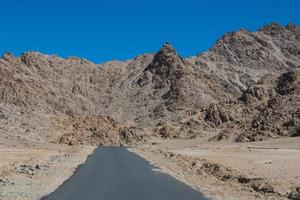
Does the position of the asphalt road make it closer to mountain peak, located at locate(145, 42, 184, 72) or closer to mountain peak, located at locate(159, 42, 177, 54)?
mountain peak, located at locate(145, 42, 184, 72)

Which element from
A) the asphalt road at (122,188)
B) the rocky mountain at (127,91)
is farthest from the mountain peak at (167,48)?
the asphalt road at (122,188)

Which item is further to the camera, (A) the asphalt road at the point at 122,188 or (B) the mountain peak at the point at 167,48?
(B) the mountain peak at the point at 167,48

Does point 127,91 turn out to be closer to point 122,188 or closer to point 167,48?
point 167,48

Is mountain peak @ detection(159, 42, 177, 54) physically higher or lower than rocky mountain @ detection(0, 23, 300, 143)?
higher

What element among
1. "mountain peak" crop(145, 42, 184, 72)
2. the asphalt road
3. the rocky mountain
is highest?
"mountain peak" crop(145, 42, 184, 72)

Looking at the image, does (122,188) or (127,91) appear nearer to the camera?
(122,188)

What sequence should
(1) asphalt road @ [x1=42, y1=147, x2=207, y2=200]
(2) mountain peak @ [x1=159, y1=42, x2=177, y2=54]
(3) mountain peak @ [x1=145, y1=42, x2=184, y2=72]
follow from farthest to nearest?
1. (2) mountain peak @ [x1=159, y1=42, x2=177, y2=54]
2. (3) mountain peak @ [x1=145, y1=42, x2=184, y2=72]
3. (1) asphalt road @ [x1=42, y1=147, x2=207, y2=200]

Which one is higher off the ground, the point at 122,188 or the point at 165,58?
the point at 165,58

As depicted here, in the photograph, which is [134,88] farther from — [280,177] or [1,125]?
[280,177]

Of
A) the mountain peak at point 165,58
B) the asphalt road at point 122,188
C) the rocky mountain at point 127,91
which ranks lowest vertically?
the asphalt road at point 122,188

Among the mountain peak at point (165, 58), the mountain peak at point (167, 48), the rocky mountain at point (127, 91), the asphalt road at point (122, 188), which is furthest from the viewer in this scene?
the mountain peak at point (167, 48)

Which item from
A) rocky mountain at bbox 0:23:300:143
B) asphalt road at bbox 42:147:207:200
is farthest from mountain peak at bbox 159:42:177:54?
asphalt road at bbox 42:147:207:200

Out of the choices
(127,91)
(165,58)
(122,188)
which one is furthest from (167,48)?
(122,188)

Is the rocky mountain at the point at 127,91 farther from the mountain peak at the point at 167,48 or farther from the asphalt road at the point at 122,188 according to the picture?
the asphalt road at the point at 122,188
